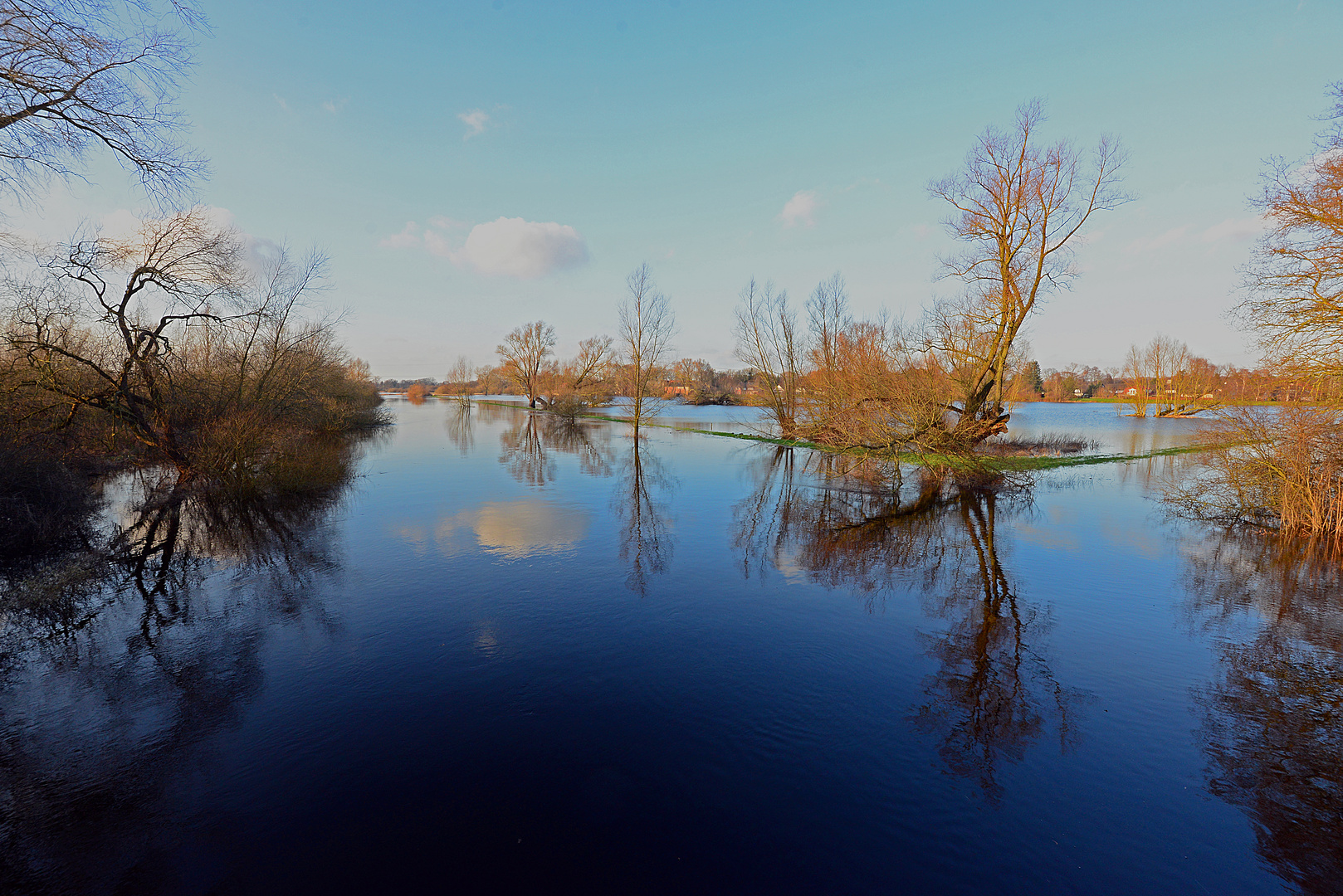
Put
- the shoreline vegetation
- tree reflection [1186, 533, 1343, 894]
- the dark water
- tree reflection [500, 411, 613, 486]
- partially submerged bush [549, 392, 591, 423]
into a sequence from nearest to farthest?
the dark water < tree reflection [1186, 533, 1343, 894] < the shoreline vegetation < tree reflection [500, 411, 613, 486] < partially submerged bush [549, 392, 591, 423]

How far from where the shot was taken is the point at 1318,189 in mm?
10477

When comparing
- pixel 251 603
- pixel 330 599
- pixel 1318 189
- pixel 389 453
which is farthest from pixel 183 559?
pixel 1318 189

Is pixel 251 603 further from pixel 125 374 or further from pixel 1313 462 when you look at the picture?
pixel 1313 462

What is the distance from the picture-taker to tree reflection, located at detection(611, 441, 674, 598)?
9.02 m

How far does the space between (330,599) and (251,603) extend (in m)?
1.01

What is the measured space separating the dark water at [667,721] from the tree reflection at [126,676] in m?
0.03

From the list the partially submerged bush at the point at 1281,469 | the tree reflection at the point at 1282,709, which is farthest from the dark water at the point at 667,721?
the partially submerged bush at the point at 1281,469

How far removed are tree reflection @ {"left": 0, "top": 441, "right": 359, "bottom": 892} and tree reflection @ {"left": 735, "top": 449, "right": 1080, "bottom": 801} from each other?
602 centimetres

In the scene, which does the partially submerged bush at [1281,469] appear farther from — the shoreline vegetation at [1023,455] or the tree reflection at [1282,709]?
the tree reflection at [1282,709]

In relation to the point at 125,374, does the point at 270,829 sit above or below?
below

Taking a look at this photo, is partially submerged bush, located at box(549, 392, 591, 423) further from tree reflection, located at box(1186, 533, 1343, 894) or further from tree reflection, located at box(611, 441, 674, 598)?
tree reflection, located at box(1186, 533, 1343, 894)

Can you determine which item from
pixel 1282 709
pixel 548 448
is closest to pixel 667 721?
pixel 1282 709

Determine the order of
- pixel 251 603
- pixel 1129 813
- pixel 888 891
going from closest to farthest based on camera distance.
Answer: pixel 888 891, pixel 1129 813, pixel 251 603

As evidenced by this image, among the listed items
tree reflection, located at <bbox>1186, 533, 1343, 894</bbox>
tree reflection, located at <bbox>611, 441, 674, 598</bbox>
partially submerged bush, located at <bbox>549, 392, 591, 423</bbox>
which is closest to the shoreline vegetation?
tree reflection, located at <bbox>1186, 533, 1343, 894</bbox>
